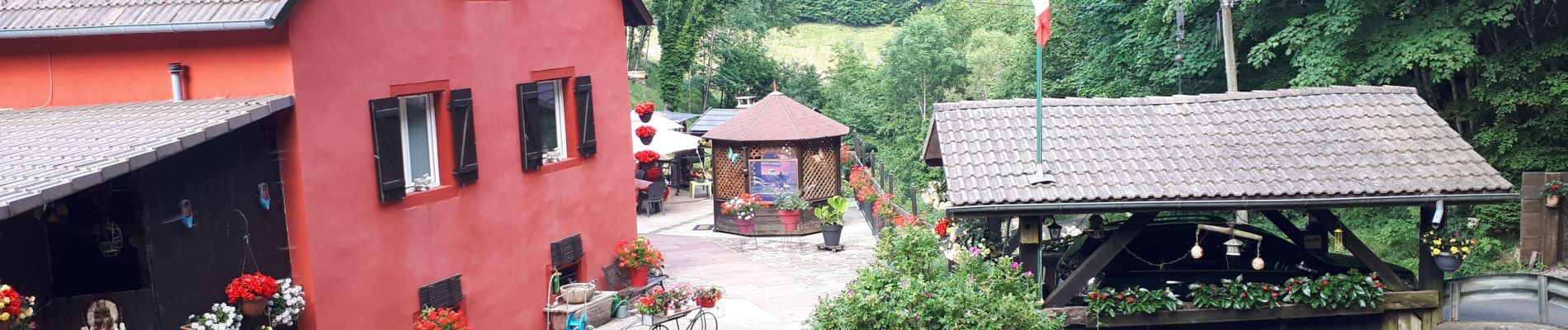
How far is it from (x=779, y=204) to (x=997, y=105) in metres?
10.5

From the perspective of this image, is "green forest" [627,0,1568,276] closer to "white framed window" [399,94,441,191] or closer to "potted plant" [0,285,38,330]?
"white framed window" [399,94,441,191]

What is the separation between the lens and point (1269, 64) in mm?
22812

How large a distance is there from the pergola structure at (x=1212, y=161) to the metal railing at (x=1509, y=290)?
0.35 metres

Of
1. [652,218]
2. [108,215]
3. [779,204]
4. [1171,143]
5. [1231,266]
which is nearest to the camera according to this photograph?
[108,215]

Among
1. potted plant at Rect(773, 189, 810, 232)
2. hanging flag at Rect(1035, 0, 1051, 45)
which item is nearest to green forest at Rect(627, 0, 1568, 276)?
potted plant at Rect(773, 189, 810, 232)

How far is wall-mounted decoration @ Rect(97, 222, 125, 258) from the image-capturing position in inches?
320

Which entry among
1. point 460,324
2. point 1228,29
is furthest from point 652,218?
point 460,324

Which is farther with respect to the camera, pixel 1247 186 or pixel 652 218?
pixel 652 218

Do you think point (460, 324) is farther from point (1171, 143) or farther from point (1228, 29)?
point (1228, 29)

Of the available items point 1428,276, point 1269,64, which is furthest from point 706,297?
point 1269,64

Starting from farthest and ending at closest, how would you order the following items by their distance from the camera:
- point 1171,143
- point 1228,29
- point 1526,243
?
1. point 1228,29
2. point 1526,243
3. point 1171,143

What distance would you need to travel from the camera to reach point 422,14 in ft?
35.9

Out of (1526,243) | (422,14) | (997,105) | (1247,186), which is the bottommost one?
(1526,243)

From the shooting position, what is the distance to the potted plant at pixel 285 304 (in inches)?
358
